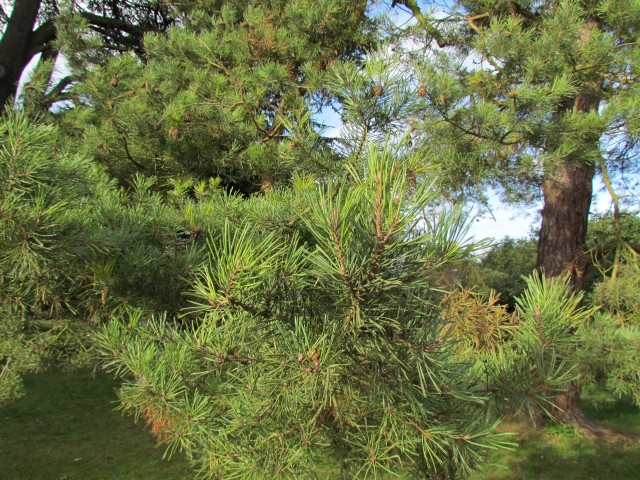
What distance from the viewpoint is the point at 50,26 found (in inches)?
218

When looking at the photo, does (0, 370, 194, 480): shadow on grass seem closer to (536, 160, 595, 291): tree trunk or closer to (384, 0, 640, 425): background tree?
(384, 0, 640, 425): background tree

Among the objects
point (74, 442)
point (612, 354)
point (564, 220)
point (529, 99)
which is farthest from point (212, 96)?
point (74, 442)

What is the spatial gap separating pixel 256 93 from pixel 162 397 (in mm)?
2178

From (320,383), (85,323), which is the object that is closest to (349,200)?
(320,383)

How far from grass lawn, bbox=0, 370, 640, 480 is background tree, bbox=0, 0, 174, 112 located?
3257 millimetres

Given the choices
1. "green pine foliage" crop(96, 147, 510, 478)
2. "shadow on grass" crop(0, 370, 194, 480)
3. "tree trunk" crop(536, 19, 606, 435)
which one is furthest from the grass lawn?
"green pine foliage" crop(96, 147, 510, 478)

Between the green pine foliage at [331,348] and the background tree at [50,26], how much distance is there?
441 centimetres

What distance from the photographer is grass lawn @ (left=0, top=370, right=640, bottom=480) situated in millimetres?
4194

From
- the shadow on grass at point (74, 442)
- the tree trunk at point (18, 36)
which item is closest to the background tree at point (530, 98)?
the shadow on grass at point (74, 442)

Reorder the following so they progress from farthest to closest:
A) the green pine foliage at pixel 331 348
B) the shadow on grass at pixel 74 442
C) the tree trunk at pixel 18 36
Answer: the tree trunk at pixel 18 36 → the shadow on grass at pixel 74 442 → the green pine foliage at pixel 331 348

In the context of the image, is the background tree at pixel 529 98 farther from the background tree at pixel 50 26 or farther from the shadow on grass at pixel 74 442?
the background tree at pixel 50 26

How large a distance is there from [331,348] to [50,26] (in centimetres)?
609

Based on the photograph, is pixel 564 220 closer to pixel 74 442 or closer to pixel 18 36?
pixel 74 442

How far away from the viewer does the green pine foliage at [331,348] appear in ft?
2.44
